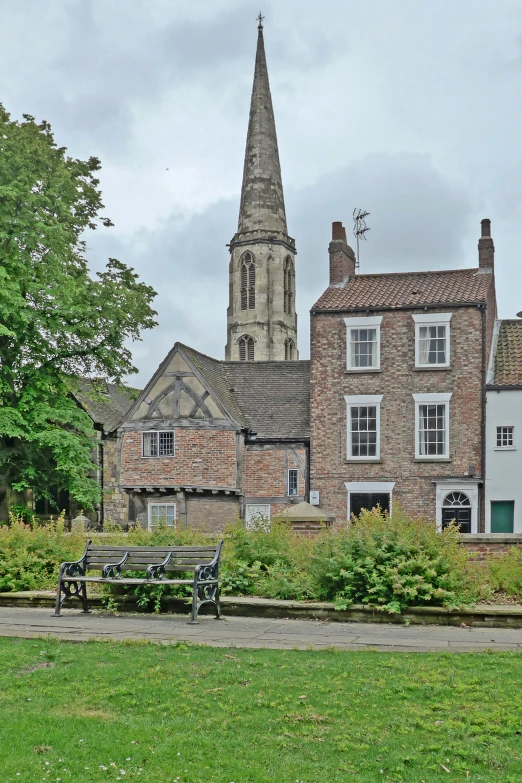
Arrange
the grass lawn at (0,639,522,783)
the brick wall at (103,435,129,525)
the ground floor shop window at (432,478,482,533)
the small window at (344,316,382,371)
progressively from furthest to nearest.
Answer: the brick wall at (103,435,129,525), the small window at (344,316,382,371), the ground floor shop window at (432,478,482,533), the grass lawn at (0,639,522,783)

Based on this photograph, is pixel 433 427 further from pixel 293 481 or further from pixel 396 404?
pixel 293 481

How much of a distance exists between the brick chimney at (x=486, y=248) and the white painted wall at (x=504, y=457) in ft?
20.2

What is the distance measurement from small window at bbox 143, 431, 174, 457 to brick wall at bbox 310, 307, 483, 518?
586 cm

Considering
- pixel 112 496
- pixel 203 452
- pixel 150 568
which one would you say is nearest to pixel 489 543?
pixel 150 568

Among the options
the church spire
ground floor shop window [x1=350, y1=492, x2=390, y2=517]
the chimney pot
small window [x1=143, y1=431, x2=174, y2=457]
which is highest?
the church spire

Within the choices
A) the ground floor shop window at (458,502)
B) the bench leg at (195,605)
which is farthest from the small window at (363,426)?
the bench leg at (195,605)

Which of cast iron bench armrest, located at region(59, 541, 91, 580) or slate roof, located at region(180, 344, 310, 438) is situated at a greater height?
slate roof, located at region(180, 344, 310, 438)

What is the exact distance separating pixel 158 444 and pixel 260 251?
44727 mm

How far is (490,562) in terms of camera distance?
14.4 m

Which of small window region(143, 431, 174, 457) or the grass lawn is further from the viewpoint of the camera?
small window region(143, 431, 174, 457)

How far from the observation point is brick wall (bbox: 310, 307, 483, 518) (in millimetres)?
34094

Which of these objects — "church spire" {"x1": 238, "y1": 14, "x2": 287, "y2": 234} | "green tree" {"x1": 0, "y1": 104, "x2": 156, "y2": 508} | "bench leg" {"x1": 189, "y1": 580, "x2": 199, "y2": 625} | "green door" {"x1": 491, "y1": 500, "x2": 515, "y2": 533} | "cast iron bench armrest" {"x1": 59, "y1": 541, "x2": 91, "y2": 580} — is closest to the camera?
"bench leg" {"x1": 189, "y1": 580, "x2": 199, "y2": 625}

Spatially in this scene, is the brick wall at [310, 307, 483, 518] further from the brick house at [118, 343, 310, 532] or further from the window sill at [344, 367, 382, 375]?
the brick house at [118, 343, 310, 532]

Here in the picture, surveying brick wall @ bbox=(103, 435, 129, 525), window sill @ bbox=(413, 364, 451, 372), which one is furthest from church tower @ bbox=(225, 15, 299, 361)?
window sill @ bbox=(413, 364, 451, 372)
